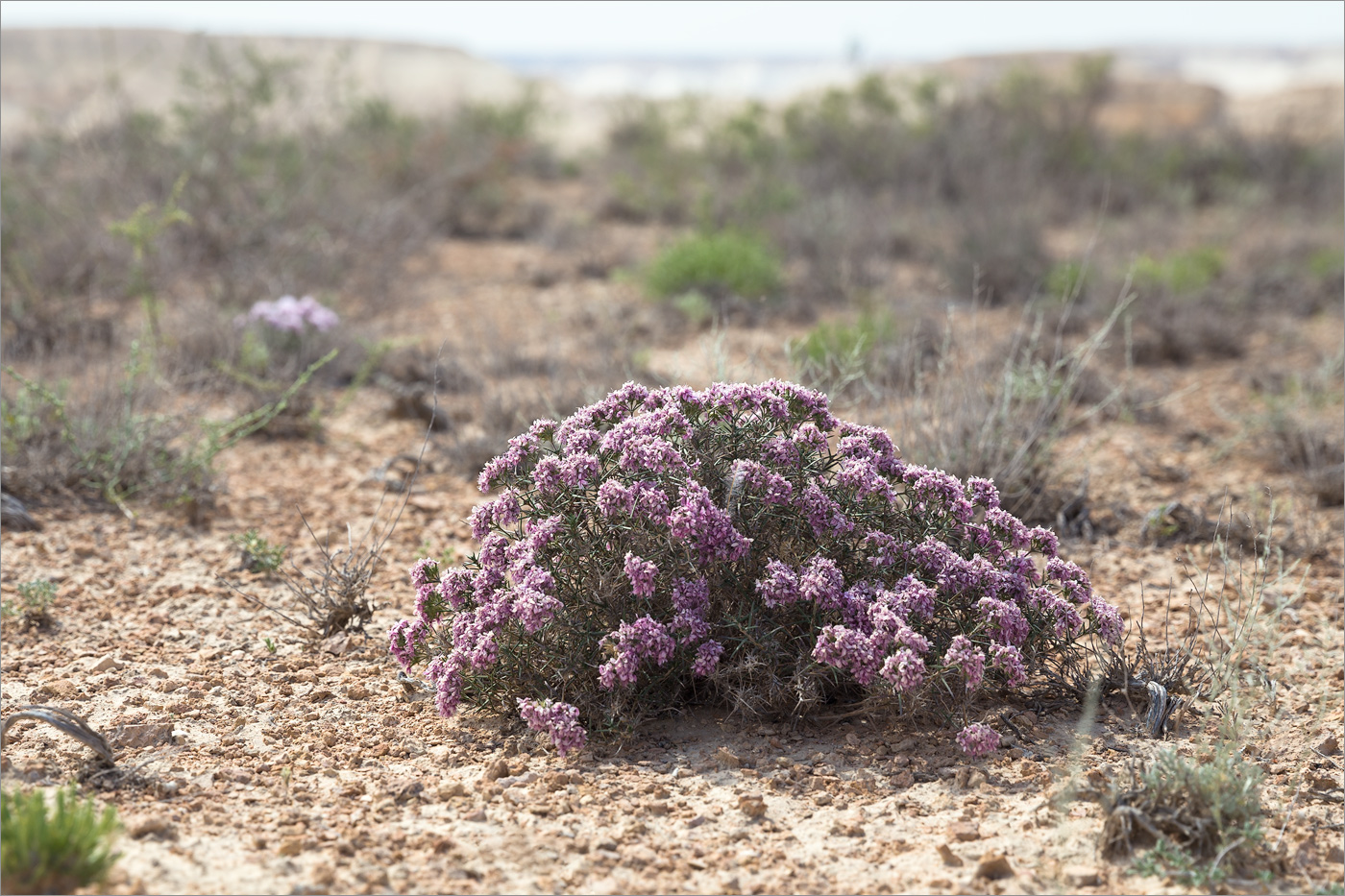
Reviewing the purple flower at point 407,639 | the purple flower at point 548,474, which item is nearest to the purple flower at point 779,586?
the purple flower at point 548,474

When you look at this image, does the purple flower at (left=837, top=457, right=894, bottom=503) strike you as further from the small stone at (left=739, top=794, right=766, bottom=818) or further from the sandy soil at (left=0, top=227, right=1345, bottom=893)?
the small stone at (left=739, top=794, right=766, bottom=818)

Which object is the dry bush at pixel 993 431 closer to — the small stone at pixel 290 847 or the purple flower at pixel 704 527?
the purple flower at pixel 704 527

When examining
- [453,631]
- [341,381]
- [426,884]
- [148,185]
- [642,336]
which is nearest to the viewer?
[426,884]

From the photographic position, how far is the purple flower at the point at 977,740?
112 inches

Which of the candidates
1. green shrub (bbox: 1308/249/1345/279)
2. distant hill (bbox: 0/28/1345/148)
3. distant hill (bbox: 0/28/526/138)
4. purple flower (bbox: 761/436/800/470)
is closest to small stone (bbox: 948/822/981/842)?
purple flower (bbox: 761/436/800/470)

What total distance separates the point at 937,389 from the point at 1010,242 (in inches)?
204

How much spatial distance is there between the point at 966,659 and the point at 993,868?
0.54 meters

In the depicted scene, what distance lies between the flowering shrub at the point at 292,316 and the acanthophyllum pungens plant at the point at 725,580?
356cm

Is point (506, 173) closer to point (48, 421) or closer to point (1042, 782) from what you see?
point (48, 421)

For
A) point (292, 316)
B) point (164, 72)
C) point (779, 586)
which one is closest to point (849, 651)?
point (779, 586)

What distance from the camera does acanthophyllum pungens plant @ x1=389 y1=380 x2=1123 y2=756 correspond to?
114 inches

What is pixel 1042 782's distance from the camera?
2.80m

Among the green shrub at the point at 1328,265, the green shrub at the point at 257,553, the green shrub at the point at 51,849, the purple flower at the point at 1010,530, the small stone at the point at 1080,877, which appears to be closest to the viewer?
the green shrub at the point at 51,849

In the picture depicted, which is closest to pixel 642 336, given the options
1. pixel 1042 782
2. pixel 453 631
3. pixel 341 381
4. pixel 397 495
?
pixel 341 381
